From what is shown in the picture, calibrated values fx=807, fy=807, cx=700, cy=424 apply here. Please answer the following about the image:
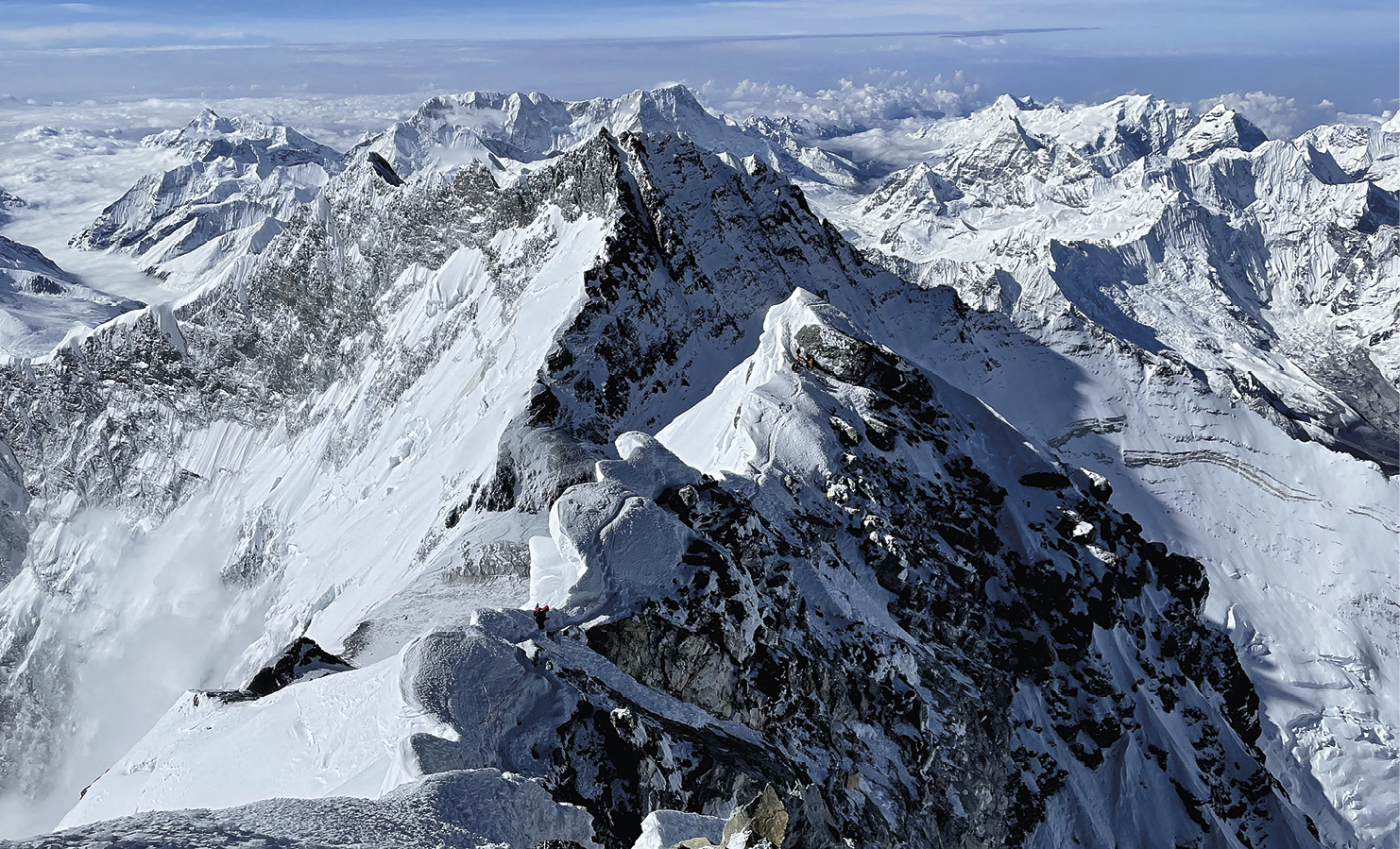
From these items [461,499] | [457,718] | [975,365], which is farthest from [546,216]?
[457,718]

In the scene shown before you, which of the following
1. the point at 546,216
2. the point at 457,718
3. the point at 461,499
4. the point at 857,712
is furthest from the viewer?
the point at 546,216

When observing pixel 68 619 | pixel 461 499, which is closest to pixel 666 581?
pixel 461 499

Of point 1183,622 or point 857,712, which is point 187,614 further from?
point 1183,622

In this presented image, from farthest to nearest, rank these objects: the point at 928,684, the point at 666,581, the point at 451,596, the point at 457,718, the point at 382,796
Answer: the point at 451,596, the point at 928,684, the point at 666,581, the point at 457,718, the point at 382,796

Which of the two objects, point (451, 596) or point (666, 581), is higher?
point (666, 581)

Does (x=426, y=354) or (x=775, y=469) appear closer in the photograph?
(x=775, y=469)

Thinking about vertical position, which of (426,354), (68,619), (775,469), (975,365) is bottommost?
(68,619)

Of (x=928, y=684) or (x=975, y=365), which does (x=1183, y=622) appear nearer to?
(x=928, y=684)
